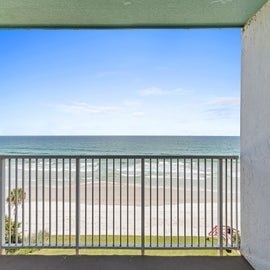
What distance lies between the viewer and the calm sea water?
21359mm

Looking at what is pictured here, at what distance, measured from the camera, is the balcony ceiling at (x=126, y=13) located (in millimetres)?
2072

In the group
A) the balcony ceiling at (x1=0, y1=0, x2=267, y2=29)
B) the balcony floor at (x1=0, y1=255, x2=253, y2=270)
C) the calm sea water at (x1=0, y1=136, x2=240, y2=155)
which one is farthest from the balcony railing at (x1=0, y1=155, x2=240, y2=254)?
the calm sea water at (x1=0, y1=136, x2=240, y2=155)

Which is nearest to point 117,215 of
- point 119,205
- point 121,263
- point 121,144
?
point 119,205

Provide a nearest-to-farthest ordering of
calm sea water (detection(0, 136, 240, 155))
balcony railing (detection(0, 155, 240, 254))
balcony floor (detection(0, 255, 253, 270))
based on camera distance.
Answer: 1. balcony floor (detection(0, 255, 253, 270))
2. balcony railing (detection(0, 155, 240, 254))
3. calm sea water (detection(0, 136, 240, 155))

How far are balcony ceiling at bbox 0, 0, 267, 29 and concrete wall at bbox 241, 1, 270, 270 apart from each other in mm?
242

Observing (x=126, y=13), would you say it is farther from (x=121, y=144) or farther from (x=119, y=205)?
(x=121, y=144)

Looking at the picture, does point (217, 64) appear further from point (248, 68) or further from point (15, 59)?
point (248, 68)

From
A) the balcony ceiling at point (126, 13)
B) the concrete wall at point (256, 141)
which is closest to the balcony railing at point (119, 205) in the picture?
the concrete wall at point (256, 141)

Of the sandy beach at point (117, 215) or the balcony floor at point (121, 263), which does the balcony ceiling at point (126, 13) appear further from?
the balcony floor at point (121, 263)

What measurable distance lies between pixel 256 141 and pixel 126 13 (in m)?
1.64

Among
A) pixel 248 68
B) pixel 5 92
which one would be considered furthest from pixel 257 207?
pixel 5 92

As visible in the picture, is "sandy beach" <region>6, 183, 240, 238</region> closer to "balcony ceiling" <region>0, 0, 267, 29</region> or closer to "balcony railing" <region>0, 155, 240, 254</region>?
"balcony railing" <region>0, 155, 240, 254</region>

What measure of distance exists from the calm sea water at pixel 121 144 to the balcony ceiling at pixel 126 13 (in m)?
18.7

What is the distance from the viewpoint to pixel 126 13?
2262 millimetres
